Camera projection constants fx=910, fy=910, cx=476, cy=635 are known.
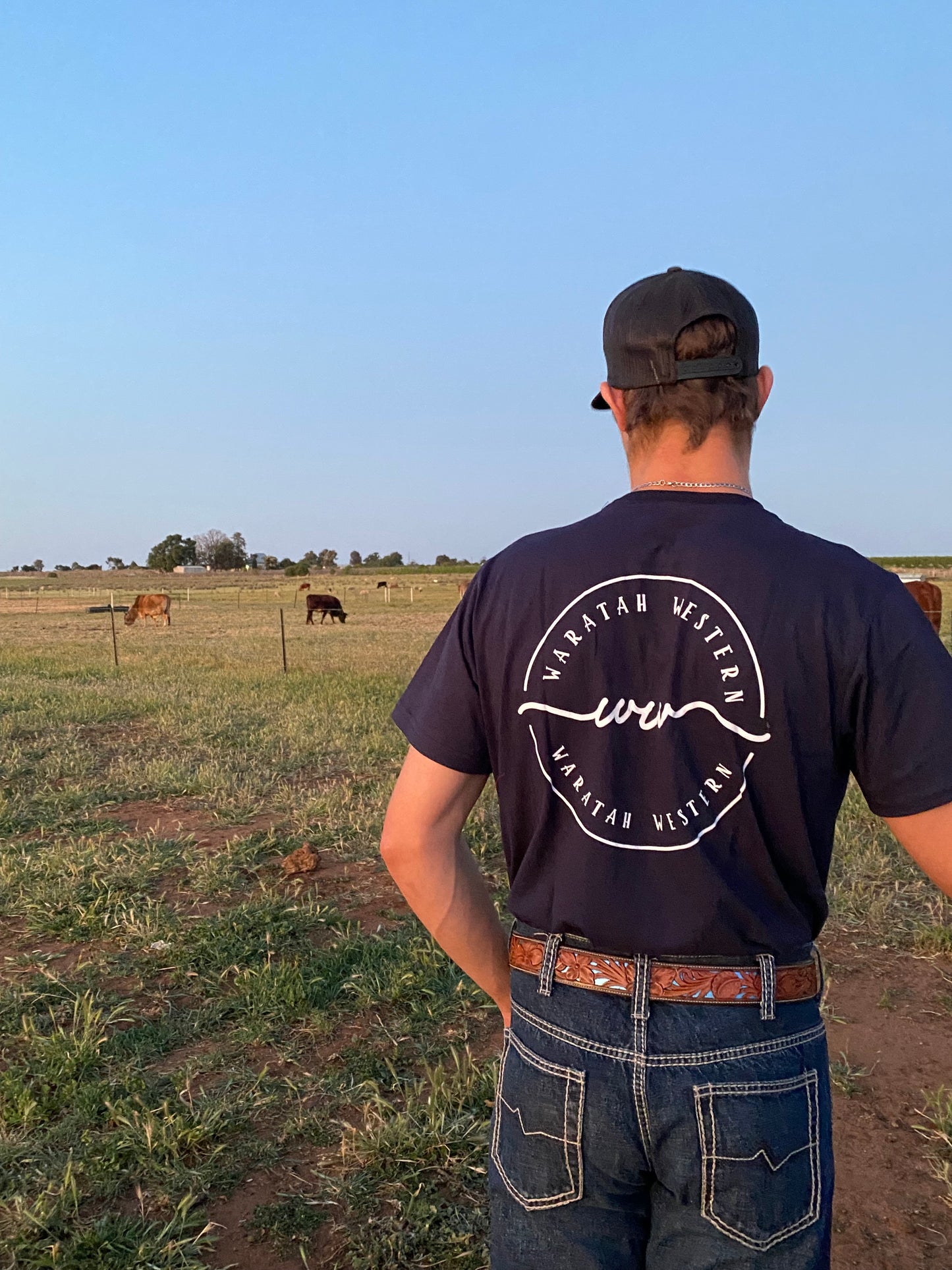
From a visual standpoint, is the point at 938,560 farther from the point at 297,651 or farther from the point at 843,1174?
the point at 843,1174

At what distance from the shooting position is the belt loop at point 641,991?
4.41ft

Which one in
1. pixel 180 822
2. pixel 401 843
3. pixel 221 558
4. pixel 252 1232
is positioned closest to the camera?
pixel 401 843

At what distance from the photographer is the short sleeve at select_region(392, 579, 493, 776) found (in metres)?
1.52

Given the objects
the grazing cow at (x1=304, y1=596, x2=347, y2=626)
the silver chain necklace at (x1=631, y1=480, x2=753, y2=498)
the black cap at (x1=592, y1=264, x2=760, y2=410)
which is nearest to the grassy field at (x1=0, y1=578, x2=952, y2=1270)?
the silver chain necklace at (x1=631, y1=480, x2=753, y2=498)

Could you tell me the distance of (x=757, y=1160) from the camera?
1.31 m

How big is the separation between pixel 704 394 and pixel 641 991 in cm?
92

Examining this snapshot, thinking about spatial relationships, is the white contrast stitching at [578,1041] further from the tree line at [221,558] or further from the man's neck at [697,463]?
the tree line at [221,558]

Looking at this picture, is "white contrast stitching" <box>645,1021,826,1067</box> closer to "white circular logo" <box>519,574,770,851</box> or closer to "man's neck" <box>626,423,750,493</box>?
"white circular logo" <box>519,574,770,851</box>

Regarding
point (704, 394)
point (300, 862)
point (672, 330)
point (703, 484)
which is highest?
point (672, 330)

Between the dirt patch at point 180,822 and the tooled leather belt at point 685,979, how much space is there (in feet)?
16.4

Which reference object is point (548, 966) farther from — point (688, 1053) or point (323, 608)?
point (323, 608)

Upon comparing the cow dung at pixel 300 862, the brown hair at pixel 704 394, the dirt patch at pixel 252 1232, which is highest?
the brown hair at pixel 704 394

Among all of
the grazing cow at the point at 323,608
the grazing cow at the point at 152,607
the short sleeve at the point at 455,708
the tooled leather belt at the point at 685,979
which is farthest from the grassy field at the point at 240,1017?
the grazing cow at the point at 323,608

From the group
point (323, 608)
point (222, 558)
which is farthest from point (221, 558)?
point (323, 608)
